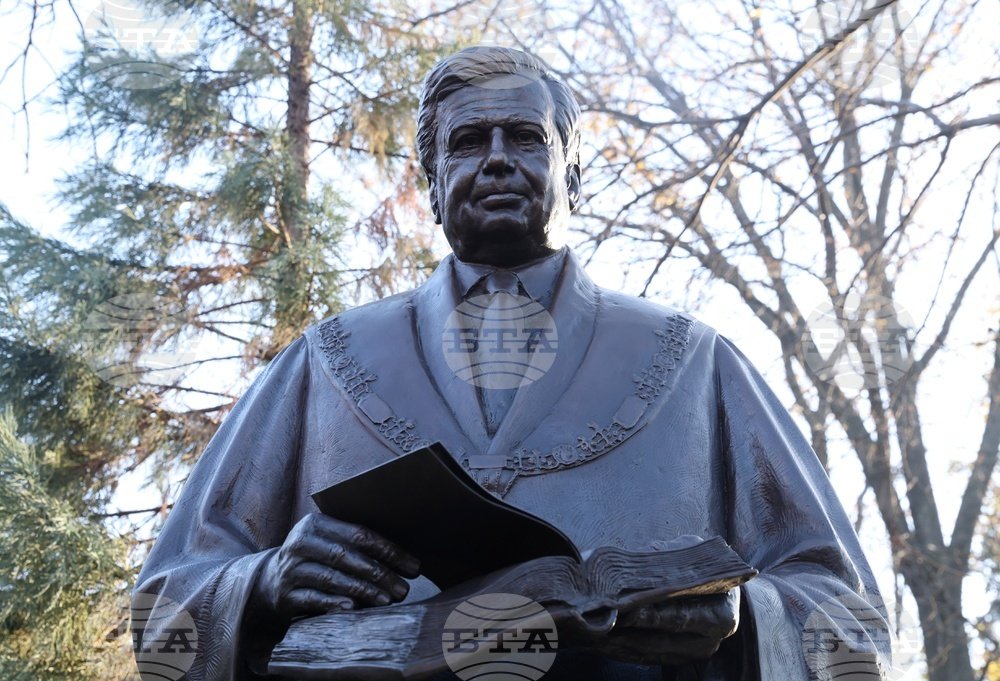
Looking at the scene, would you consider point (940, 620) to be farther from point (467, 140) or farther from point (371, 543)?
point (371, 543)

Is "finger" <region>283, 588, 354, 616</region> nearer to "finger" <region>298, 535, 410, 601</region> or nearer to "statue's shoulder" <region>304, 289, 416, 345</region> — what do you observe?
"finger" <region>298, 535, 410, 601</region>

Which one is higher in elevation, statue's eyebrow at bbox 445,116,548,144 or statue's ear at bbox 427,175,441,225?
statue's eyebrow at bbox 445,116,548,144

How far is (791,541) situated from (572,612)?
0.80 meters

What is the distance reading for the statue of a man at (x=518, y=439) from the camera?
257 centimetres

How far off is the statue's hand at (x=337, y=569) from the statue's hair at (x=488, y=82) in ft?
3.77

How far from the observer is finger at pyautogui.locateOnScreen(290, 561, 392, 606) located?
2416mm

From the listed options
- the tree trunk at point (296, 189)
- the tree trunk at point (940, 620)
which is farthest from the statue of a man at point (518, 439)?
the tree trunk at point (940, 620)

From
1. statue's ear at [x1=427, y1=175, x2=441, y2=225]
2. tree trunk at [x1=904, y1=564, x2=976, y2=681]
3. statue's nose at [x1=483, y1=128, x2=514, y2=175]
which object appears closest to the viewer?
statue's nose at [x1=483, y1=128, x2=514, y2=175]
